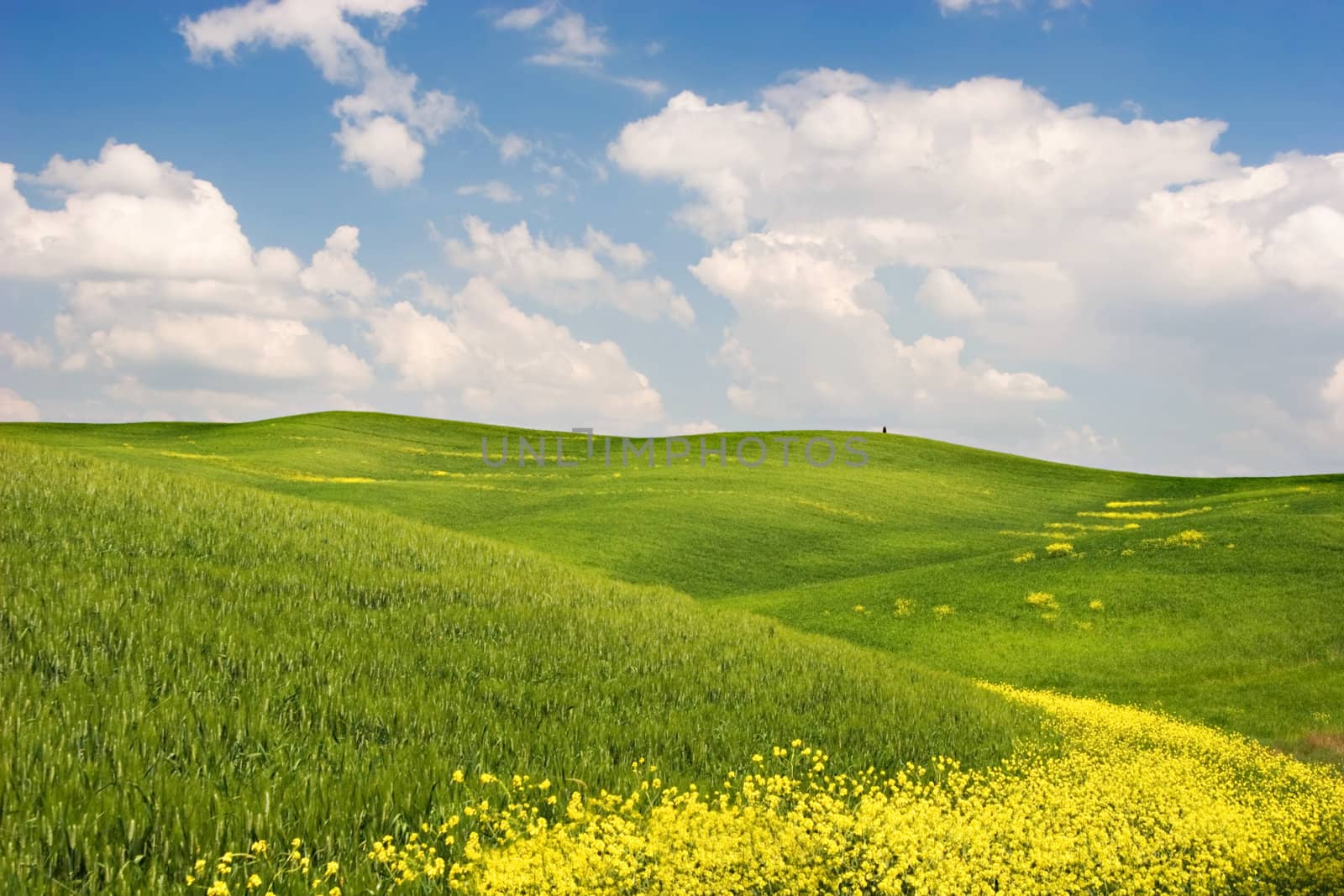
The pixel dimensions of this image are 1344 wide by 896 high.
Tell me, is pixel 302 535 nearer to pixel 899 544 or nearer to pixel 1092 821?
pixel 1092 821

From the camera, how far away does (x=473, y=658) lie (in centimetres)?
1218

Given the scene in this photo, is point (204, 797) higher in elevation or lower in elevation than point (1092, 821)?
higher

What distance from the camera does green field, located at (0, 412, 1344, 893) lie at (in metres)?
7.37

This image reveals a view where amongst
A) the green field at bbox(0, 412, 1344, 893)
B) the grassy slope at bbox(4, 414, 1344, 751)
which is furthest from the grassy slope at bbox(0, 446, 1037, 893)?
the grassy slope at bbox(4, 414, 1344, 751)

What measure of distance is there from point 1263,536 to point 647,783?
37.3 meters

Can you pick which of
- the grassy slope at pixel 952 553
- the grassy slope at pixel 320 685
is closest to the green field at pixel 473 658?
the grassy slope at pixel 320 685

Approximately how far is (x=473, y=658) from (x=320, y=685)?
2.38 metres

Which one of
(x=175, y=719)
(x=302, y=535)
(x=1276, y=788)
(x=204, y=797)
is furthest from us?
(x=302, y=535)

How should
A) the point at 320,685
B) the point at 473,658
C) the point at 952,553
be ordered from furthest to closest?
1. the point at 952,553
2. the point at 473,658
3. the point at 320,685

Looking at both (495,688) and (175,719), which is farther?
(495,688)

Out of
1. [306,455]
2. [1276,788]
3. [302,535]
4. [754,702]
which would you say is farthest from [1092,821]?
[306,455]

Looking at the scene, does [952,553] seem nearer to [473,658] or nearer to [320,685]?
[473,658]

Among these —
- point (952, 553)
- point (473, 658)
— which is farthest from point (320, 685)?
point (952, 553)

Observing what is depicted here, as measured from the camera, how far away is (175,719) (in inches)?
338
